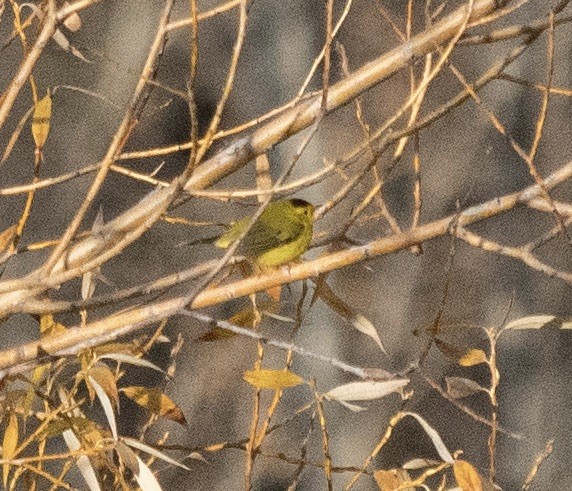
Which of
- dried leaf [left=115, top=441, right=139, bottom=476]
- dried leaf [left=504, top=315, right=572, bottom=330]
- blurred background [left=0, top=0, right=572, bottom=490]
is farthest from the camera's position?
blurred background [left=0, top=0, right=572, bottom=490]

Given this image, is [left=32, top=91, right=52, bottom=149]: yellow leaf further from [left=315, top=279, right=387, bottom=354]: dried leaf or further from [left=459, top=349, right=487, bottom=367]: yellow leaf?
[left=459, top=349, right=487, bottom=367]: yellow leaf

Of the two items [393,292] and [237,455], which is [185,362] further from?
[393,292]

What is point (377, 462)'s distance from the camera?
4.21 ft

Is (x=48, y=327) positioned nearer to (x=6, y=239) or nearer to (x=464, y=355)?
(x=6, y=239)

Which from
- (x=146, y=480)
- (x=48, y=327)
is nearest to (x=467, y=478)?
(x=146, y=480)

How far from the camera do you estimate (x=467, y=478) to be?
583 millimetres

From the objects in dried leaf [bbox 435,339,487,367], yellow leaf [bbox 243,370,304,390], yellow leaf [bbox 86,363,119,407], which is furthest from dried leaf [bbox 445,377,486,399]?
yellow leaf [bbox 86,363,119,407]

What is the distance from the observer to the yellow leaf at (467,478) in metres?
0.58

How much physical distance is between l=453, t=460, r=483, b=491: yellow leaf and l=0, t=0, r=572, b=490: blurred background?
0.45 metres

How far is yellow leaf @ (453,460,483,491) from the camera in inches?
22.9

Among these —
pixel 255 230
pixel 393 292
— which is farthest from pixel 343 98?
pixel 393 292

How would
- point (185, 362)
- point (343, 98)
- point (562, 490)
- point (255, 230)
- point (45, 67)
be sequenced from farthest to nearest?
point (562, 490), point (185, 362), point (45, 67), point (255, 230), point (343, 98)

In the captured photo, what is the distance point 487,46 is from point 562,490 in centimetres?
75

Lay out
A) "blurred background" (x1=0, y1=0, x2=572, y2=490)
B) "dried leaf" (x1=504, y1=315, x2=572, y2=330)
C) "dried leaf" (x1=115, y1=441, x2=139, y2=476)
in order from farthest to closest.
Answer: "blurred background" (x1=0, y1=0, x2=572, y2=490), "dried leaf" (x1=504, y1=315, x2=572, y2=330), "dried leaf" (x1=115, y1=441, x2=139, y2=476)
